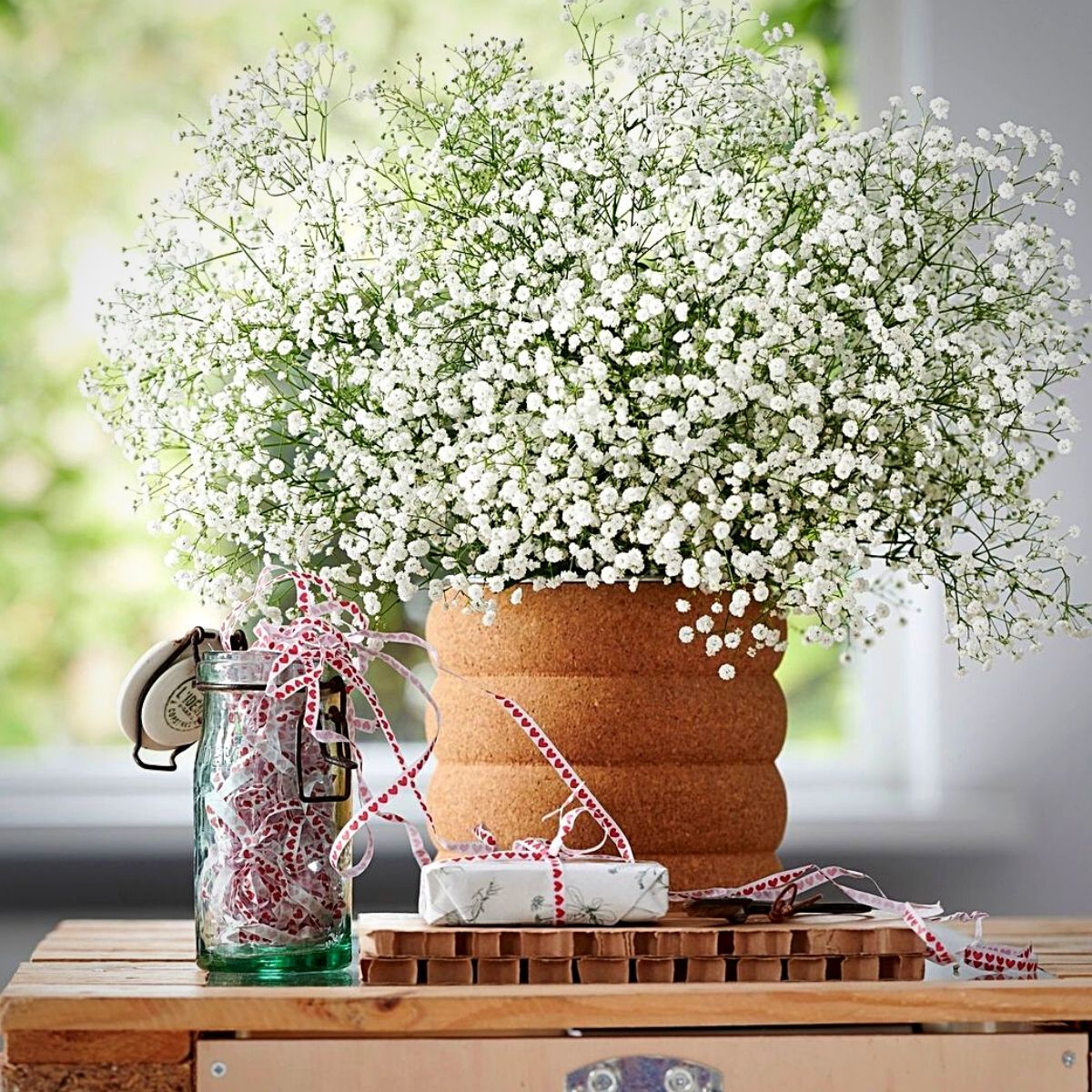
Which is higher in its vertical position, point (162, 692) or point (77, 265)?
point (77, 265)

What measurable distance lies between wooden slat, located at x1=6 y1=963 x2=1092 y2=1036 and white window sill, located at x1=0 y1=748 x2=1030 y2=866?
29.4 inches

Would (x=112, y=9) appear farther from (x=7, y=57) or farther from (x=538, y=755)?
(x=538, y=755)

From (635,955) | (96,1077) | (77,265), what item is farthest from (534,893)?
(77,265)

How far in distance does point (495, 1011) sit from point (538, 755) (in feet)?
0.71

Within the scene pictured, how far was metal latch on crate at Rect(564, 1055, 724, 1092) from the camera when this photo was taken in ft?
2.94

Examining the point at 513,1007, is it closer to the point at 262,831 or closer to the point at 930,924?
the point at 262,831

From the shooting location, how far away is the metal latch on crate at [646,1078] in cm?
90

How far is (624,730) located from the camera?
3.46ft

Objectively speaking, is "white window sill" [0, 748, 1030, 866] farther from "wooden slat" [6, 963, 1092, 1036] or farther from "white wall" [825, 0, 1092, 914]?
"wooden slat" [6, 963, 1092, 1036]

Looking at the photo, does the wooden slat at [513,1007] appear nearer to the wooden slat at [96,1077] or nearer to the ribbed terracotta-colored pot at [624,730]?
the wooden slat at [96,1077]

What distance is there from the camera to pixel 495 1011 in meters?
0.88

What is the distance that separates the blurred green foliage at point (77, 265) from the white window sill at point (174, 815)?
0.08m

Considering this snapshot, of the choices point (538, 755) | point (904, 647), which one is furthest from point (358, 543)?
point (904, 647)

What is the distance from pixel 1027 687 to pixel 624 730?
0.78m
